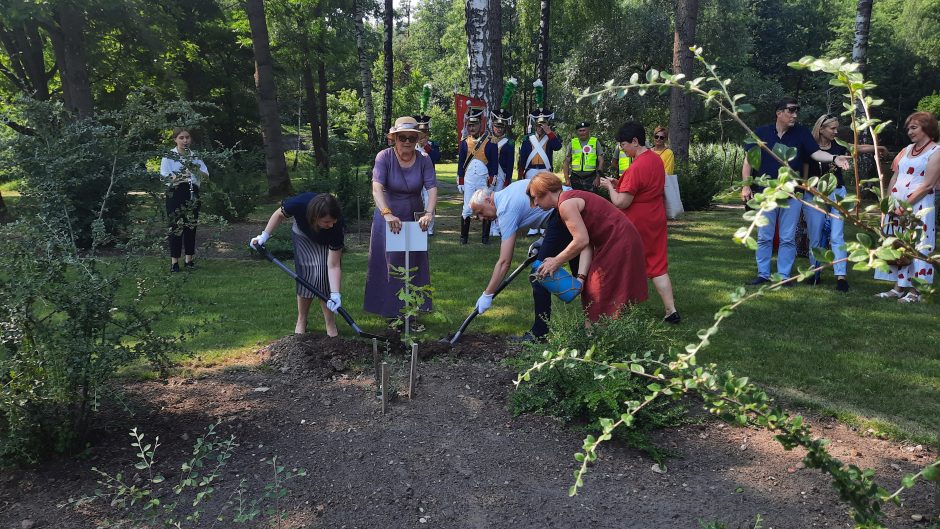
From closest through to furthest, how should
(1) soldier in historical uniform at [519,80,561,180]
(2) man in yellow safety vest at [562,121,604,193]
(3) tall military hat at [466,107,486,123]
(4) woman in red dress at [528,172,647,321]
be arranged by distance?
1. (4) woman in red dress at [528,172,647,321]
2. (3) tall military hat at [466,107,486,123]
3. (1) soldier in historical uniform at [519,80,561,180]
4. (2) man in yellow safety vest at [562,121,604,193]

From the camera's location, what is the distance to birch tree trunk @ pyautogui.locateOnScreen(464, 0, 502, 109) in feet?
31.6

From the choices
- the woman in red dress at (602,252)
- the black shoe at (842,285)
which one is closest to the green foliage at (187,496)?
the woman in red dress at (602,252)

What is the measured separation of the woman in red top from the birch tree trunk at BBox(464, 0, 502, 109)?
15.4 ft

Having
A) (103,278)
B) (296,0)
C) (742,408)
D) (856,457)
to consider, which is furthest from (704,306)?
(296,0)

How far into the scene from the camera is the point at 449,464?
3.41m

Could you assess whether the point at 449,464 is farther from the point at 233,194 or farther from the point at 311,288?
the point at 233,194

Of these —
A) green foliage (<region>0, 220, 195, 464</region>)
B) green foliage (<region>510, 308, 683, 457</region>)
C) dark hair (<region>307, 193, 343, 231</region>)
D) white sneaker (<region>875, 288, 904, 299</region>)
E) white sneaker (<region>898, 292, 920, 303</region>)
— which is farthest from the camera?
white sneaker (<region>875, 288, 904, 299</region>)

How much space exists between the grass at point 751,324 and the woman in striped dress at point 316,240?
0.61 m

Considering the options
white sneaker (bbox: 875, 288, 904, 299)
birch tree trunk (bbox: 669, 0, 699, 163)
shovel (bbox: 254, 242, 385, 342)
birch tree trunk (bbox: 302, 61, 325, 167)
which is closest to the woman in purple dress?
shovel (bbox: 254, 242, 385, 342)

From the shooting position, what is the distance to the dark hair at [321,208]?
4.77 meters

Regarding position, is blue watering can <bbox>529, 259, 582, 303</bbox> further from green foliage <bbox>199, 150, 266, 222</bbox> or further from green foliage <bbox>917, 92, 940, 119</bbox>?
green foliage <bbox>917, 92, 940, 119</bbox>

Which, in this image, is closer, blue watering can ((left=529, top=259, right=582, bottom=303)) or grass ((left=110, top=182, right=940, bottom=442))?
grass ((left=110, top=182, right=940, bottom=442))

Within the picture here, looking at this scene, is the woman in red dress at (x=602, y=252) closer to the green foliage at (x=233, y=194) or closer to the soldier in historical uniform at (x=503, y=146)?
the soldier in historical uniform at (x=503, y=146)

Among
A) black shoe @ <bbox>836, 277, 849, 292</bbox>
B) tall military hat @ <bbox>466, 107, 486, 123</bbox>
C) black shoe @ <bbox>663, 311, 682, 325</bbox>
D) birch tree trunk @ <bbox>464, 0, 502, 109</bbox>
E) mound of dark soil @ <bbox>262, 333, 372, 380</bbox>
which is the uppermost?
birch tree trunk @ <bbox>464, 0, 502, 109</bbox>
